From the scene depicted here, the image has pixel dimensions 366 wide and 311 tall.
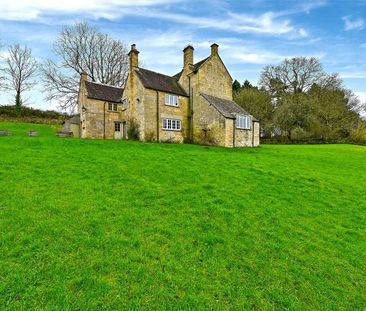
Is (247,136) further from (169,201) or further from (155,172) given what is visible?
(169,201)

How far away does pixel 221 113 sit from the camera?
26.3 m

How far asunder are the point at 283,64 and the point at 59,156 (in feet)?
191

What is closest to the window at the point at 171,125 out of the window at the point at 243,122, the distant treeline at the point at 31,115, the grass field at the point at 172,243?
the window at the point at 243,122

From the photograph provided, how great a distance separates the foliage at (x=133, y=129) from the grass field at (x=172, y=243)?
16780 millimetres

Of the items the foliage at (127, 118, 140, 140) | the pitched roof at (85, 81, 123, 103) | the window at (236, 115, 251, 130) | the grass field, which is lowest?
the grass field

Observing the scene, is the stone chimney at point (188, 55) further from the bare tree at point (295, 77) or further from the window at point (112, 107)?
the bare tree at point (295, 77)

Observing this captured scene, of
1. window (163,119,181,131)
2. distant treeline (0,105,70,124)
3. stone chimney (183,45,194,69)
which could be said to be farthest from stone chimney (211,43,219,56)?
distant treeline (0,105,70,124)

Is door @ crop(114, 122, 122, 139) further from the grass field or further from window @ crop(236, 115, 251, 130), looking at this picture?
the grass field

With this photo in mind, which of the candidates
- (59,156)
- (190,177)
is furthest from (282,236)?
(59,156)

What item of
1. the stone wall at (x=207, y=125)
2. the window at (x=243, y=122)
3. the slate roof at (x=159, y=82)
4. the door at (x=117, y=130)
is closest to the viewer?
the stone wall at (x=207, y=125)

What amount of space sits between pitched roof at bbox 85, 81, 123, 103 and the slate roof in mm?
6899

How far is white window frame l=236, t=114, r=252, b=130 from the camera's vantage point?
27.8 m

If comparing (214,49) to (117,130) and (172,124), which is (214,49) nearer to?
(172,124)

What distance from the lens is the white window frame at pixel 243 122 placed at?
27.8 meters
